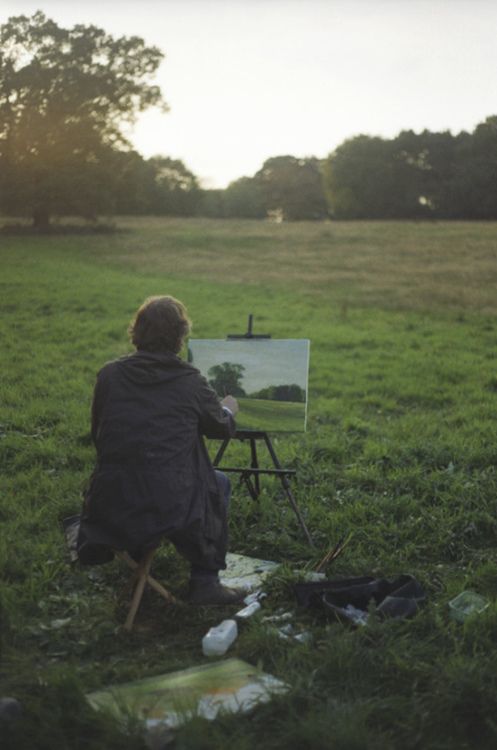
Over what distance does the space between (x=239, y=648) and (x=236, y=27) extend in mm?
5948

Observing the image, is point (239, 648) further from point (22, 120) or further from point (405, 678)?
point (22, 120)

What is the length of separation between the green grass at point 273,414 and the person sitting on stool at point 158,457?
105 cm

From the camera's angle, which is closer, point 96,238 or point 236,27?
point 236,27

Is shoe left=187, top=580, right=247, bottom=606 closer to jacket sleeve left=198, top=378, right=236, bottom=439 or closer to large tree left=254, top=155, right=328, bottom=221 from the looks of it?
jacket sleeve left=198, top=378, right=236, bottom=439

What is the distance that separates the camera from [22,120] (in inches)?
305

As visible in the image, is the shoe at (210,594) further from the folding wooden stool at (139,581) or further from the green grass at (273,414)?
the green grass at (273,414)

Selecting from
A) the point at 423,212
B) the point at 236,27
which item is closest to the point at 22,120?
the point at 236,27

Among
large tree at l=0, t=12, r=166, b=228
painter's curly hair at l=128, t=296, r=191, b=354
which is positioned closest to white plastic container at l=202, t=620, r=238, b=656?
painter's curly hair at l=128, t=296, r=191, b=354

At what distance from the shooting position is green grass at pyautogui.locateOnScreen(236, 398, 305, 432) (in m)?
4.72

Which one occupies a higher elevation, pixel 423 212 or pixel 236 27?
pixel 236 27

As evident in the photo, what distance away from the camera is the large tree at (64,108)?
7562mm

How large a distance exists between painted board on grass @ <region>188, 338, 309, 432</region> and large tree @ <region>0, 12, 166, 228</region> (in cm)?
392

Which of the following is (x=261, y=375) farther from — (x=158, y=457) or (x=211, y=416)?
(x=158, y=457)

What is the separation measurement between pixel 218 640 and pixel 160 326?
4.11 ft
